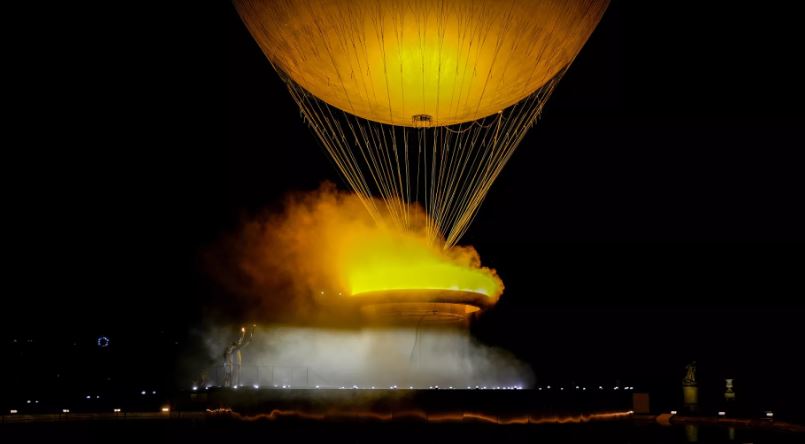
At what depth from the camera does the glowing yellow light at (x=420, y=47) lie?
881 cm

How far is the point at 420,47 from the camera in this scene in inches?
376

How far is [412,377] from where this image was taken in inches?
519

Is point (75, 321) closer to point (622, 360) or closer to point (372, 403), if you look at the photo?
point (372, 403)

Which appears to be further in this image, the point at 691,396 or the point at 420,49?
the point at 691,396

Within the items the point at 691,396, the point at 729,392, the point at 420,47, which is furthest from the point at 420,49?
the point at 729,392

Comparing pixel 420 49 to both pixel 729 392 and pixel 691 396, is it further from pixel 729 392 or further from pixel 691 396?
pixel 729 392

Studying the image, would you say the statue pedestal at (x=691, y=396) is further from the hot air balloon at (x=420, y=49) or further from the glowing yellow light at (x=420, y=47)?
the glowing yellow light at (x=420, y=47)

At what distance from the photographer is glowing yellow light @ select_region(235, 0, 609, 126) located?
8.81 metres

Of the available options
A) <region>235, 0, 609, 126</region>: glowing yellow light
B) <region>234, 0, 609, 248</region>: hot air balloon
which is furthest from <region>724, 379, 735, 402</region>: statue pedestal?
<region>235, 0, 609, 126</region>: glowing yellow light

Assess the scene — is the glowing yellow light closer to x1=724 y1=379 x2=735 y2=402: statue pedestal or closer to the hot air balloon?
the hot air balloon

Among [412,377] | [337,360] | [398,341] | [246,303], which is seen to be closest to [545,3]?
[398,341]

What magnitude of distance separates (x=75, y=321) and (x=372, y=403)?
10614mm

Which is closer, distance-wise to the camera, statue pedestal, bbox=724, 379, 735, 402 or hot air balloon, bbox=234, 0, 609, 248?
hot air balloon, bbox=234, 0, 609, 248

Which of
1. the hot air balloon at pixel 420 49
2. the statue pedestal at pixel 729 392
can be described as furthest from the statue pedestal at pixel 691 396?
the hot air balloon at pixel 420 49
